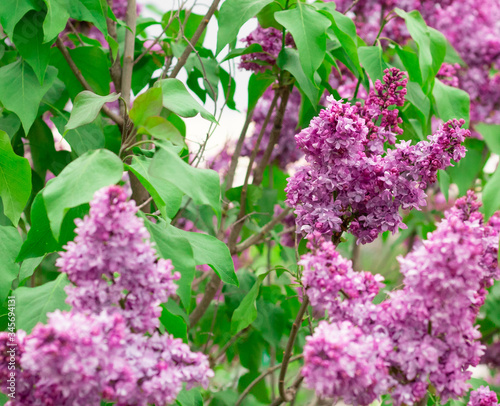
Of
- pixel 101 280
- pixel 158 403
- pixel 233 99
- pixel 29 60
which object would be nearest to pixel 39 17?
pixel 29 60

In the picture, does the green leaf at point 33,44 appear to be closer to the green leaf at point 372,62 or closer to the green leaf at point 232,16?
the green leaf at point 232,16

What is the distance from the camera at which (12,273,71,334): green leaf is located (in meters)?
0.67

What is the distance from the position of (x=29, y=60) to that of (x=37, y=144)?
0.25 metres

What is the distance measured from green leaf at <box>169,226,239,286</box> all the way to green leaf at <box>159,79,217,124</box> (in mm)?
156

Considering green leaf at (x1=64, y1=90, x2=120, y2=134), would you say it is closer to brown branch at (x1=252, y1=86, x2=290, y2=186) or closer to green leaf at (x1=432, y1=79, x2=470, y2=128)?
brown branch at (x1=252, y1=86, x2=290, y2=186)

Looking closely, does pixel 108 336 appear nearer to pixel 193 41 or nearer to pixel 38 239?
pixel 38 239

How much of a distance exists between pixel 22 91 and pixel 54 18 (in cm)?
14

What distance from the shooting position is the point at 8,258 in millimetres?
826

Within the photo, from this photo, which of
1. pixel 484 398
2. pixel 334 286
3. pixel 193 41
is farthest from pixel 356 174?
pixel 193 41

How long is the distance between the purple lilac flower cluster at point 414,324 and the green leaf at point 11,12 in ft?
1.99

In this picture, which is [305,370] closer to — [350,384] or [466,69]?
[350,384]

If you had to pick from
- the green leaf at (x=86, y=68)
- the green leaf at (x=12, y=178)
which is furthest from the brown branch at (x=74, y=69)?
the green leaf at (x=12, y=178)

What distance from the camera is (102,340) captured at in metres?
0.50

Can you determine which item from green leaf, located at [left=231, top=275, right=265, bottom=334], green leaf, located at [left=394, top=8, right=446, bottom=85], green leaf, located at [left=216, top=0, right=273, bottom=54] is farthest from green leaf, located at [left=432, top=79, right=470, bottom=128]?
green leaf, located at [left=231, top=275, right=265, bottom=334]
